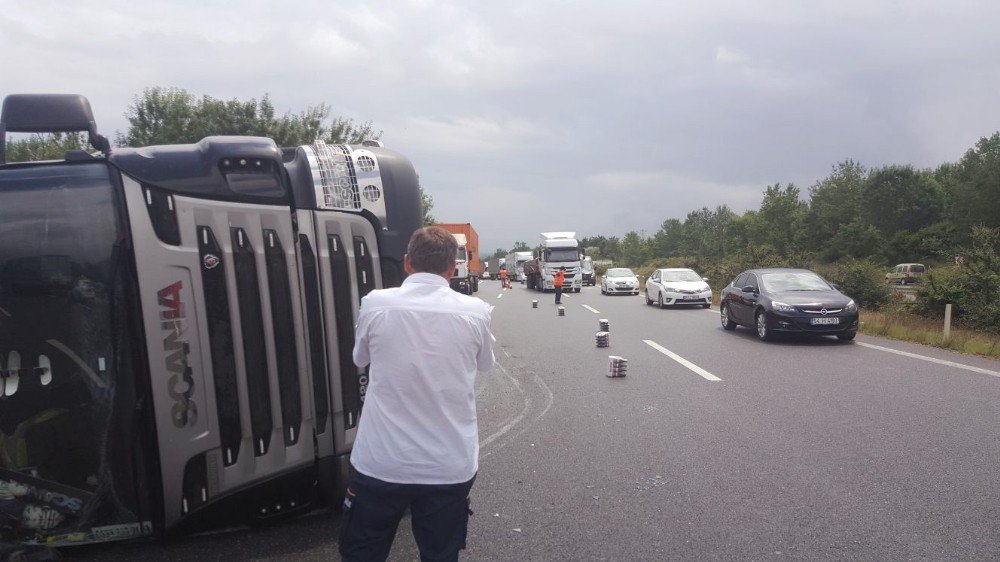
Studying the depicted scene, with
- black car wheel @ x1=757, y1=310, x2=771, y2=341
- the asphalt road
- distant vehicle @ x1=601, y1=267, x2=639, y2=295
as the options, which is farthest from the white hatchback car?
the asphalt road

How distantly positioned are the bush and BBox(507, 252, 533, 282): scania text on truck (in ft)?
121

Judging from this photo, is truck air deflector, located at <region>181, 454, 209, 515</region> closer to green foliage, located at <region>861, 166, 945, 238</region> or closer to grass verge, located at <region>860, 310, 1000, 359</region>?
grass verge, located at <region>860, 310, 1000, 359</region>

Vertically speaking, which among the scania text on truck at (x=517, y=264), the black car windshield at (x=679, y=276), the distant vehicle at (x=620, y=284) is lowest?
the scania text on truck at (x=517, y=264)

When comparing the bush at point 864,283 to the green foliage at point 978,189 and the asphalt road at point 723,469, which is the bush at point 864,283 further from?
the green foliage at point 978,189

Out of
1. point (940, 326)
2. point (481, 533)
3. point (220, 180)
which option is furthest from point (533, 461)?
point (940, 326)

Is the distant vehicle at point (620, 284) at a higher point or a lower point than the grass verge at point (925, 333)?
lower

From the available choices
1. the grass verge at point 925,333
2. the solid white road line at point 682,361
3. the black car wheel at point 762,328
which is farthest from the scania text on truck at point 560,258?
the solid white road line at point 682,361

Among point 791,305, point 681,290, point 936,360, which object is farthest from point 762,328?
point 681,290

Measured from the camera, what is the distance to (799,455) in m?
5.87

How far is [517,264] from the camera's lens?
63000 millimetres

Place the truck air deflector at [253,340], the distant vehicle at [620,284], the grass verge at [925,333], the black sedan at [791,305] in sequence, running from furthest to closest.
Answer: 1. the distant vehicle at [620,284]
2. the black sedan at [791,305]
3. the grass verge at [925,333]
4. the truck air deflector at [253,340]

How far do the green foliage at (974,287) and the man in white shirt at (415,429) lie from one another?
16053 millimetres

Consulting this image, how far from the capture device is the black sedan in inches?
535

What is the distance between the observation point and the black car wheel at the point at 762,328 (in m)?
14.3
